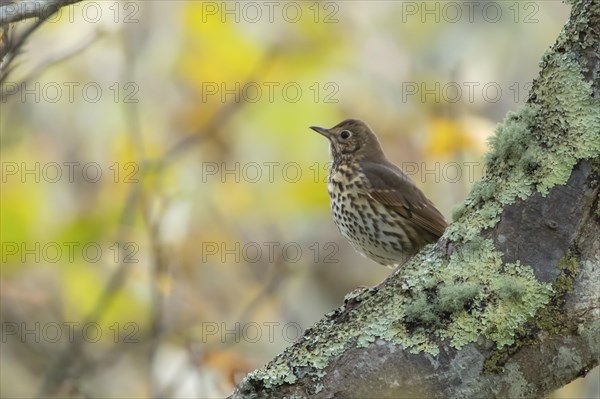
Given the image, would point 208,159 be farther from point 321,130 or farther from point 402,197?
point 402,197

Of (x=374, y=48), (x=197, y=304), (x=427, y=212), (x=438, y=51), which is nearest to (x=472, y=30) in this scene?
(x=438, y=51)

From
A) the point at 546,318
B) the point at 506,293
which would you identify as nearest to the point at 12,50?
the point at 506,293

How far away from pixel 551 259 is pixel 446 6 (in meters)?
4.65

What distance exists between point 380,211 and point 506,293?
2.55 meters

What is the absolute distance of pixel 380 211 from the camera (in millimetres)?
4770

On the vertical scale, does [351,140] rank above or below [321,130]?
below

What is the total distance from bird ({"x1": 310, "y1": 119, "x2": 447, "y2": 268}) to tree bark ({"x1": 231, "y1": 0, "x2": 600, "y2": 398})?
2141 millimetres

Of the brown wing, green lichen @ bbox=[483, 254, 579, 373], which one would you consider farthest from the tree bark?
the brown wing

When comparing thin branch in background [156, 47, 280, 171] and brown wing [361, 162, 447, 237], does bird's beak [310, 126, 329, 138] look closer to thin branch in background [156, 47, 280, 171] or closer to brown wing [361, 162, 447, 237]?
brown wing [361, 162, 447, 237]

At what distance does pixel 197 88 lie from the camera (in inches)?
265

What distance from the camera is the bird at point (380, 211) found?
4629mm

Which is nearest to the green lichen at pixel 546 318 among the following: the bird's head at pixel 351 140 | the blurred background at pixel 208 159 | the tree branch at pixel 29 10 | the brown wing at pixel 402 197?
the tree branch at pixel 29 10

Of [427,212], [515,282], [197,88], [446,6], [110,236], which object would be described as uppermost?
[197,88]

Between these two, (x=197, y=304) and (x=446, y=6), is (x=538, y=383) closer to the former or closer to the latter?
(x=197, y=304)
